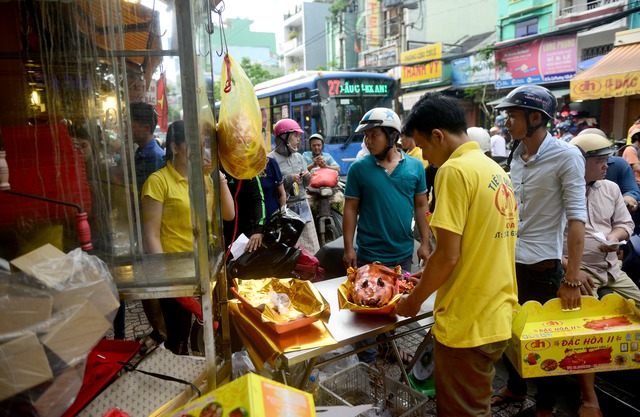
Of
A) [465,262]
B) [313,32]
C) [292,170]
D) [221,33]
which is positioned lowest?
[465,262]

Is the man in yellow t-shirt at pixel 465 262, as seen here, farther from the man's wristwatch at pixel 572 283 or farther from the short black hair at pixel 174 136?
the short black hair at pixel 174 136

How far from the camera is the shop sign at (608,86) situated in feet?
28.5

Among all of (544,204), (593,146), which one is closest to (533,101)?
(544,204)

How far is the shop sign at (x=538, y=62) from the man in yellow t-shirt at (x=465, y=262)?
46.0 ft

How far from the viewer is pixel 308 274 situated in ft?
10.4

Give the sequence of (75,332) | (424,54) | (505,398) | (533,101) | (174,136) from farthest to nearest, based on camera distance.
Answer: (424,54)
(505,398)
(533,101)
(174,136)
(75,332)

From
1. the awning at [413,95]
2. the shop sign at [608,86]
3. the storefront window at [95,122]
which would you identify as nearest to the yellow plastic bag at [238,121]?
the storefront window at [95,122]

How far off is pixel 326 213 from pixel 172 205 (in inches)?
153

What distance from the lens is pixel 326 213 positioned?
18.3 feet

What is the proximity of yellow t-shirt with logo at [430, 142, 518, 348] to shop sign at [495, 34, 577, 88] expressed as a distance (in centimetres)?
1408

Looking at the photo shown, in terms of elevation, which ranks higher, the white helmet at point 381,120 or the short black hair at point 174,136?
the white helmet at point 381,120

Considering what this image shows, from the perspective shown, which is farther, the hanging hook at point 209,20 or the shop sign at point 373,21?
the shop sign at point 373,21

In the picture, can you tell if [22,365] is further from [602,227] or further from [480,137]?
[480,137]

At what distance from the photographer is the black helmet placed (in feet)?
7.79
